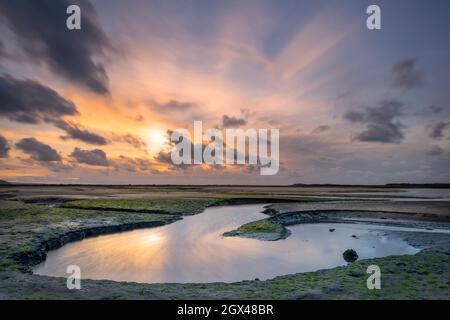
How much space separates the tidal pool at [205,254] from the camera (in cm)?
2069

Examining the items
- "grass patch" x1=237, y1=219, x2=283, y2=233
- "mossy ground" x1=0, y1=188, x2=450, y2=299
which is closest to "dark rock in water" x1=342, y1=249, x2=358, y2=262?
"mossy ground" x1=0, y1=188, x2=450, y2=299

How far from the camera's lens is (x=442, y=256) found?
19.5 meters

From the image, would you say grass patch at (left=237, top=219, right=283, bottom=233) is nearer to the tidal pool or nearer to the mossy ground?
the tidal pool

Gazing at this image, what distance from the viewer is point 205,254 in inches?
1027

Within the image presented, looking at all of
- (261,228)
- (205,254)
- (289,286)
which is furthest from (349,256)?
(261,228)

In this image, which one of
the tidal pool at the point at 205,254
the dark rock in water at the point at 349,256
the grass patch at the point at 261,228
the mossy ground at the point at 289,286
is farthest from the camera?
the grass patch at the point at 261,228

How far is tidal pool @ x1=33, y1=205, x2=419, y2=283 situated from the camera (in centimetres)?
2069

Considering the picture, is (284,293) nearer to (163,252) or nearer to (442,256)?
(442,256)

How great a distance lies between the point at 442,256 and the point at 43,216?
38802 millimetres

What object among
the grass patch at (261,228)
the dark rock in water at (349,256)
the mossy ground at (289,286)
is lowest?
the dark rock in water at (349,256)

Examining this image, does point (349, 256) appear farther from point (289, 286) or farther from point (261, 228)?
point (261, 228)

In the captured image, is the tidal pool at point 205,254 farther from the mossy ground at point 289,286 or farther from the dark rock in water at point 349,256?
the mossy ground at point 289,286

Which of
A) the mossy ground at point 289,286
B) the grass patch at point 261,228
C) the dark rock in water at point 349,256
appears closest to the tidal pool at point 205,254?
the dark rock in water at point 349,256
